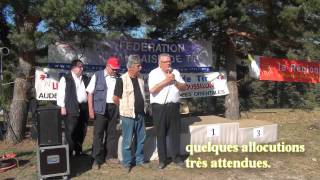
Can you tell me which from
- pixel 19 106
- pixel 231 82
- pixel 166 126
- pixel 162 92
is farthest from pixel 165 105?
pixel 231 82

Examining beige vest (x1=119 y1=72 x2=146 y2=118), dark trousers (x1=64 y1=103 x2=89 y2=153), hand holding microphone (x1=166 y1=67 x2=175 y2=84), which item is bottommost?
dark trousers (x1=64 y1=103 x2=89 y2=153)

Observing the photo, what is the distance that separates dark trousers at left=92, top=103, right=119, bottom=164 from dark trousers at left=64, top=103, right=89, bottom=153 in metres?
0.39

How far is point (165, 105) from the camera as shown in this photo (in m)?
7.03

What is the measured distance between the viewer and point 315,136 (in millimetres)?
9789

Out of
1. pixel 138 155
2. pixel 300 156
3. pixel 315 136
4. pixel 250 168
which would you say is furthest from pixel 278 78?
pixel 138 155

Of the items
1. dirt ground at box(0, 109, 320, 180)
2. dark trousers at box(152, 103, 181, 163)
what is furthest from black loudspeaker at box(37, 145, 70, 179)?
dark trousers at box(152, 103, 181, 163)

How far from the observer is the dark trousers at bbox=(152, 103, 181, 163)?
705cm

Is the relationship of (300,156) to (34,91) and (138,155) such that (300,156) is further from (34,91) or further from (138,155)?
(34,91)

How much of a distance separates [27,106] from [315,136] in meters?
5.94

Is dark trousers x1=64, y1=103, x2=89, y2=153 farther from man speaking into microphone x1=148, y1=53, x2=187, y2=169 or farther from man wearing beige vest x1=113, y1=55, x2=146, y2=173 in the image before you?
man speaking into microphone x1=148, y1=53, x2=187, y2=169

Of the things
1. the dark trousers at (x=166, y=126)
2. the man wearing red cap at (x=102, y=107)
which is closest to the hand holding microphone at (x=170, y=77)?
the dark trousers at (x=166, y=126)

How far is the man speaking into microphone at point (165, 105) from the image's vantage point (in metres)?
6.99

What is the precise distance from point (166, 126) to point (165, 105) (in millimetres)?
356

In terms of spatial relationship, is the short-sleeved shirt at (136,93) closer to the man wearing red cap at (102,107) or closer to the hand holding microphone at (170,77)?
the man wearing red cap at (102,107)
